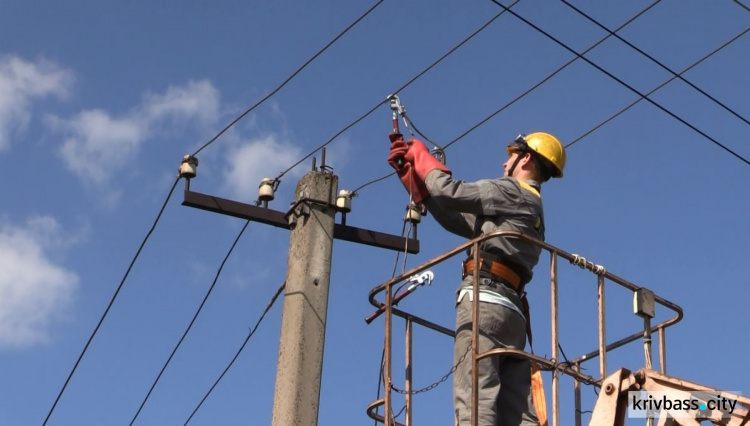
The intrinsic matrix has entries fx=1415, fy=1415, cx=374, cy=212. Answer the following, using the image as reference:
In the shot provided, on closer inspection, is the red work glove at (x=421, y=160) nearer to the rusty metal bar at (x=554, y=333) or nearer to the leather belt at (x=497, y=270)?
the leather belt at (x=497, y=270)

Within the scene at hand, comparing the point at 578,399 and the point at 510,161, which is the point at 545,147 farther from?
the point at 578,399

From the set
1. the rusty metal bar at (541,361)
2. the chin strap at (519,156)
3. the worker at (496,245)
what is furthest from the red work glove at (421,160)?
the rusty metal bar at (541,361)

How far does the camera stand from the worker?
8.92 meters

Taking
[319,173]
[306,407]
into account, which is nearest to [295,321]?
[306,407]

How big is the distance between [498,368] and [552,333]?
430mm

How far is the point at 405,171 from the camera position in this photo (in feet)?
31.7

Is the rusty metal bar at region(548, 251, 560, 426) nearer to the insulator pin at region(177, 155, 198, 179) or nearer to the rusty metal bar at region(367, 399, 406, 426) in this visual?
the rusty metal bar at region(367, 399, 406, 426)

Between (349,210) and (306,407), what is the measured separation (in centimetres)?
201

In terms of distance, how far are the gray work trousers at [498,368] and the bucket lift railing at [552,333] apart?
223 millimetres

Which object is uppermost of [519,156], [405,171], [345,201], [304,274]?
[345,201]

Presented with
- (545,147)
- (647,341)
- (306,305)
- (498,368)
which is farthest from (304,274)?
(647,341)

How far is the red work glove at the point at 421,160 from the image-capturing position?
9.53 meters

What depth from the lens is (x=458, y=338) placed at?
9.12m

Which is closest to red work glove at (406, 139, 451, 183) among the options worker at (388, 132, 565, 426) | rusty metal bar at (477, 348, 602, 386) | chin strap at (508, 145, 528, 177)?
worker at (388, 132, 565, 426)
